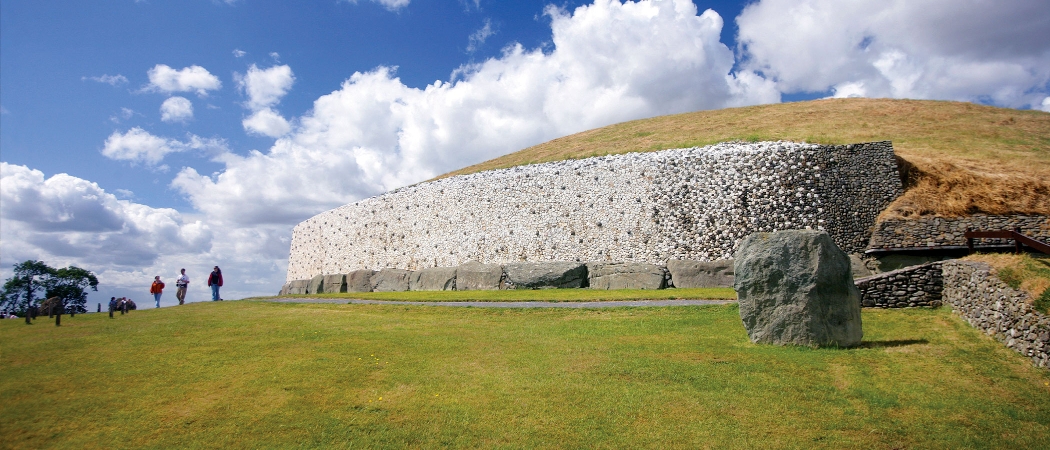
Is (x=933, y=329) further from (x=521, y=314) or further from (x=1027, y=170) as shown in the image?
(x=1027, y=170)

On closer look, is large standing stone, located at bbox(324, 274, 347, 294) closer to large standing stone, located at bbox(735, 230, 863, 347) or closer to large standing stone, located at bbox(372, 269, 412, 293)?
large standing stone, located at bbox(372, 269, 412, 293)

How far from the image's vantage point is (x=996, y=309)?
1093cm

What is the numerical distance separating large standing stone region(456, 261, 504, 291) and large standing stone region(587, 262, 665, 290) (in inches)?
163

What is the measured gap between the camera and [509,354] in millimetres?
10094

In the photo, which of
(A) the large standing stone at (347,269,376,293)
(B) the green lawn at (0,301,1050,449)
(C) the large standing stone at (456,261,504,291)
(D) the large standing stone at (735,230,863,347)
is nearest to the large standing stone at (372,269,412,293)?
(A) the large standing stone at (347,269,376,293)

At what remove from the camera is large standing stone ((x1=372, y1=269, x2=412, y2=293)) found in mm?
29125

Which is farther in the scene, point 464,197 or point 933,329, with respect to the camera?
point 464,197

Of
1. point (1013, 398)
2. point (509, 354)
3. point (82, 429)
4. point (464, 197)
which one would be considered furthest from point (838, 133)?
point (82, 429)

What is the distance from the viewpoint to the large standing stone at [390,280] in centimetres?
2912

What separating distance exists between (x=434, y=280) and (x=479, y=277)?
2.77 meters

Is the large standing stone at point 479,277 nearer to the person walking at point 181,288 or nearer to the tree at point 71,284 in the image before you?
the person walking at point 181,288

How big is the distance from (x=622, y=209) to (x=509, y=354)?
16.1m

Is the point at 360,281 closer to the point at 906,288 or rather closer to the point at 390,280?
the point at 390,280

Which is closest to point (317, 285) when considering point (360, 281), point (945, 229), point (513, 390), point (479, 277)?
point (360, 281)
